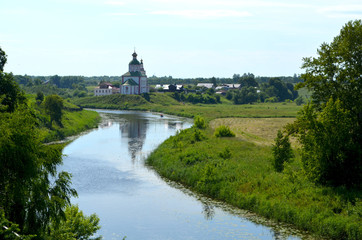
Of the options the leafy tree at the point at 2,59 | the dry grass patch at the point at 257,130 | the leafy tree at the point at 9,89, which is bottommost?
the dry grass patch at the point at 257,130

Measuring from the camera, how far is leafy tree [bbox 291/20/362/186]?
101 ft

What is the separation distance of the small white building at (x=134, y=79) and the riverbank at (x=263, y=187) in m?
113

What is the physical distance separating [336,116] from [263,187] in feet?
24.8

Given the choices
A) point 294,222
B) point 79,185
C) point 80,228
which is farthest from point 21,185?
point 79,185

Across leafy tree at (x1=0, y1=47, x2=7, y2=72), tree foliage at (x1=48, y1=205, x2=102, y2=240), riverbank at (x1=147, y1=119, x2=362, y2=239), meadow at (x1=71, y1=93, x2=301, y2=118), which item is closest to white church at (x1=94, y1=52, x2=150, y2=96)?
meadow at (x1=71, y1=93, x2=301, y2=118)

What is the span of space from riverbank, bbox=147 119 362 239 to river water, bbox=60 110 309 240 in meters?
1.09

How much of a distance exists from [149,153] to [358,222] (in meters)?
32.3

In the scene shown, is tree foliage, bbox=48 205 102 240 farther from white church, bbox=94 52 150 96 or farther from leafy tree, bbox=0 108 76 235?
white church, bbox=94 52 150 96

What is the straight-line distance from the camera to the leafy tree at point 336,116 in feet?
101

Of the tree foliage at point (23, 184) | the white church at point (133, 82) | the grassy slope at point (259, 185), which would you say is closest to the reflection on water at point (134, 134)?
the grassy slope at point (259, 185)

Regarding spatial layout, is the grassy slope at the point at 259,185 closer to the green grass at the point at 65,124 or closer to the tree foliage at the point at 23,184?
the tree foliage at the point at 23,184

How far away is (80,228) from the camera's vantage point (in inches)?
728

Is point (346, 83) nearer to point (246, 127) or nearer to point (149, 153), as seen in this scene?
point (149, 153)

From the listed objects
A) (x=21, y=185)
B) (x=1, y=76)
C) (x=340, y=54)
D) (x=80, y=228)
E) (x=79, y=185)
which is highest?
(x=340, y=54)
